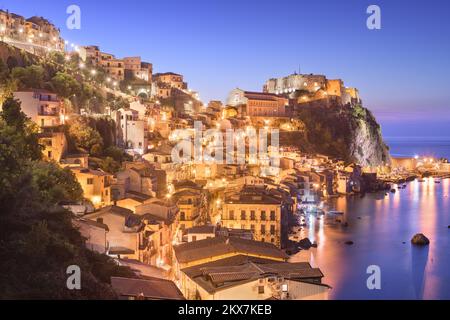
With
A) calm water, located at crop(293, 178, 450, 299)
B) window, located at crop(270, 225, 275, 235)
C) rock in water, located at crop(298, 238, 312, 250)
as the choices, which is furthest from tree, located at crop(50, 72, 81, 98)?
calm water, located at crop(293, 178, 450, 299)

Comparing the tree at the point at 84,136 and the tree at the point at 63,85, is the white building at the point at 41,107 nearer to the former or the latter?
the tree at the point at 84,136

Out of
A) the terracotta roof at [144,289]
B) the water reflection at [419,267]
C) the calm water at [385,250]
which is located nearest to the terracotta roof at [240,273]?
the terracotta roof at [144,289]

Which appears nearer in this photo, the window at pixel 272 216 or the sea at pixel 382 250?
the sea at pixel 382 250

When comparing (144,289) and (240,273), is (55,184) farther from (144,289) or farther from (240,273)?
(240,273)

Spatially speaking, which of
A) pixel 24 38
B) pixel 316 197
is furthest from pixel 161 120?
pixel 316 197

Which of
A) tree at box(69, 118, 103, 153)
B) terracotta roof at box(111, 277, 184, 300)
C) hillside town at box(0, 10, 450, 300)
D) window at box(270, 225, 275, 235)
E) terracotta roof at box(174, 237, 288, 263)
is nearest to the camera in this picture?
terracotta roof at box(111, 277, 184, 300)

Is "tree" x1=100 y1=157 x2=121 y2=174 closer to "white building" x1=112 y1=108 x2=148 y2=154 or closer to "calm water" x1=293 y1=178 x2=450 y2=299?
"white building" x1=112 y1=108 x2=148 y2=154

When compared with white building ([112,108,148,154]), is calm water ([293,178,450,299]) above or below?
below
